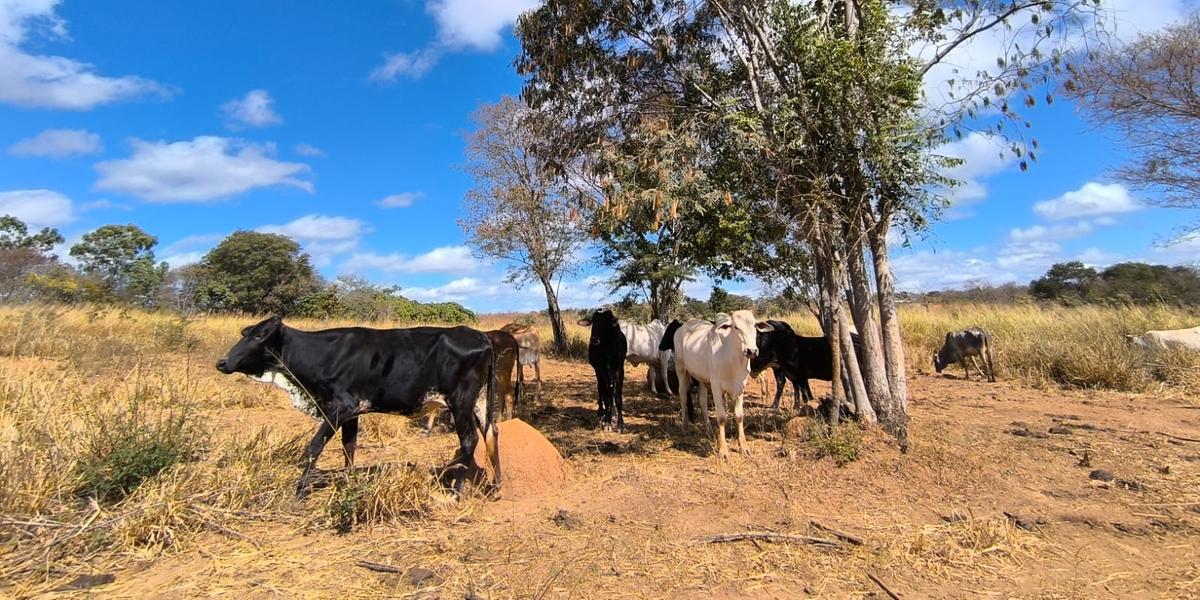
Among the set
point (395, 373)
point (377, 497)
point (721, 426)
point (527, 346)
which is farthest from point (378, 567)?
point (527, 346)

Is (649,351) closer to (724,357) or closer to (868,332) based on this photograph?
(724,357)

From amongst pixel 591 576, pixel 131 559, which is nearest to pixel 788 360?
pixel 591 576

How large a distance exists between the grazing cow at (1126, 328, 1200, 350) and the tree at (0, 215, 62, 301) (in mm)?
26043

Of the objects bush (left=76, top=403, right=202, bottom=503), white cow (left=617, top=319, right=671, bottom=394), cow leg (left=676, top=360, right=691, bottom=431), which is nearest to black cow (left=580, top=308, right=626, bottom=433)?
cow leg (left=676, top=360, right=691, bottom=431)

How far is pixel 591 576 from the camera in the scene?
13.6ft

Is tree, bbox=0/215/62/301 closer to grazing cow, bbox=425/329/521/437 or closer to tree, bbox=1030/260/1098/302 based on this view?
grazing cow, bbox=425/329/521/437

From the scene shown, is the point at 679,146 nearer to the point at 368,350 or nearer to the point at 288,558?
the point at 368,350

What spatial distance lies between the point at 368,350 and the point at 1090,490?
22.0ft

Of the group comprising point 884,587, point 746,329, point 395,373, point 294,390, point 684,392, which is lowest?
point 884,587

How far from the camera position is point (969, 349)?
13.4m

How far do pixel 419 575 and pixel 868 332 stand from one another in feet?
19.0

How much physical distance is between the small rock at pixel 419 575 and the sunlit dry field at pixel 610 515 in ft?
0.04

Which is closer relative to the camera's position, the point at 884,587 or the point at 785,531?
the point at 884,587

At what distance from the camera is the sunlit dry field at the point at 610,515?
13.0 ft
